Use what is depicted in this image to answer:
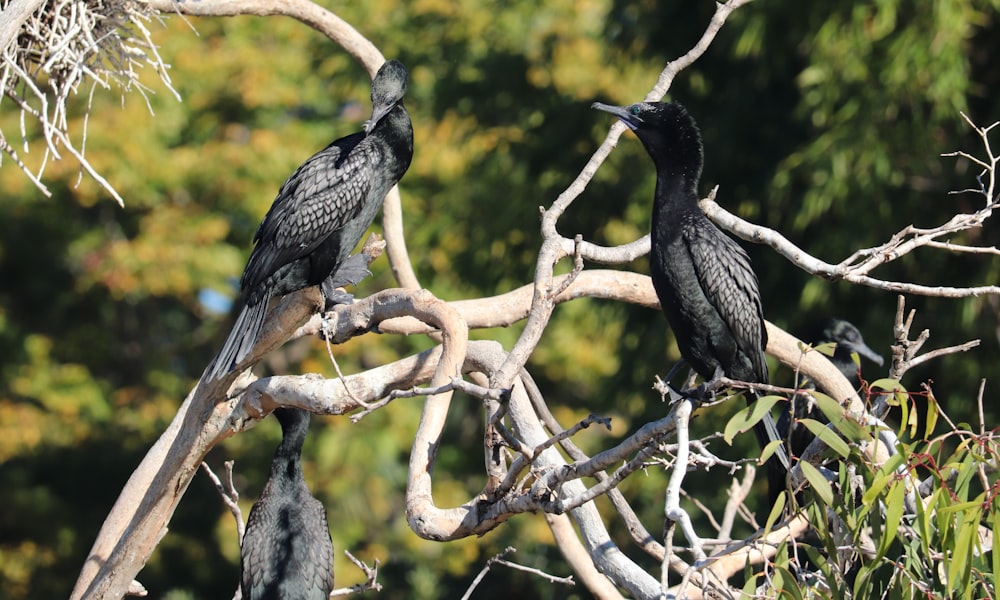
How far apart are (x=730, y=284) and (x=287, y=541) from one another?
1.70 metres

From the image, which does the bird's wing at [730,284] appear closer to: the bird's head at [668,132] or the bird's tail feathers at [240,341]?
the bird's head at [668,132]

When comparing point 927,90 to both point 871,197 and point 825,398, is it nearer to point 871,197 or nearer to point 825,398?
point 871,197

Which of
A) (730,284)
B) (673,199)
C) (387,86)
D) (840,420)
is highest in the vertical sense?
(387,86)

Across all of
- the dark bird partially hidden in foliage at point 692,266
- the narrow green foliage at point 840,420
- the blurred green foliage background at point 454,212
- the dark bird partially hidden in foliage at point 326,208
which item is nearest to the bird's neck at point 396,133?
Answer: the dark bird partially hidden in foliage at point 326,208

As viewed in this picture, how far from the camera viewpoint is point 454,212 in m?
9.30

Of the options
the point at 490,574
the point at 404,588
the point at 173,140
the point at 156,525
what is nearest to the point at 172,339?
the point at 173,140

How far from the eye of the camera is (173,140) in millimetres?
10391

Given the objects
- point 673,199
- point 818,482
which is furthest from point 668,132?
point 818,482

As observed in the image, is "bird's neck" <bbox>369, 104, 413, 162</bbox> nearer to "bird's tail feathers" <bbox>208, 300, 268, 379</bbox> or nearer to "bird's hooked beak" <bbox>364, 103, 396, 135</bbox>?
"bird's hooked beak" <bbox>364, 103, 396, 135</bbox>

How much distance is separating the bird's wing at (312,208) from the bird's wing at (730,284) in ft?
3.51

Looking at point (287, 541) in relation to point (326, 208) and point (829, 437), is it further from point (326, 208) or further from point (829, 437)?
point (829, 437)

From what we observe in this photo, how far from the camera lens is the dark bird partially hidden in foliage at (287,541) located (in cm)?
390

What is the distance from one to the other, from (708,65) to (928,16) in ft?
6.38

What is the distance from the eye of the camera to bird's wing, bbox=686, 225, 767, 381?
10.9 feet
